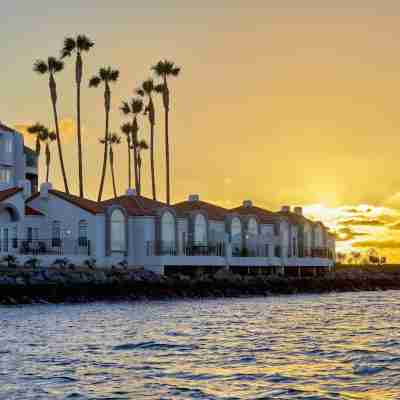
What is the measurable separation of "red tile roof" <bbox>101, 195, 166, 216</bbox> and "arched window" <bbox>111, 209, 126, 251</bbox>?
1620mm

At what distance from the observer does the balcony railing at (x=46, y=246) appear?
2662 inches

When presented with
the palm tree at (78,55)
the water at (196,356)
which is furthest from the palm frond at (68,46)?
the water at (196,356)

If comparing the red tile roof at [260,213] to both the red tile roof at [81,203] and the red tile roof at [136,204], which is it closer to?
the red tile roof at [136,204]

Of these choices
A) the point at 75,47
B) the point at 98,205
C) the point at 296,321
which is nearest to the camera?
the point at 296,321

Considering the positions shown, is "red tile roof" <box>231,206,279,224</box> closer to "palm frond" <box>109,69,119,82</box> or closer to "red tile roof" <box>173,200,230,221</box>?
"red tile roof" <box>173,200,230,221</box>

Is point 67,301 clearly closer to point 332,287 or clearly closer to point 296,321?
point 296,321

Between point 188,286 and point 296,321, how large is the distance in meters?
28.7

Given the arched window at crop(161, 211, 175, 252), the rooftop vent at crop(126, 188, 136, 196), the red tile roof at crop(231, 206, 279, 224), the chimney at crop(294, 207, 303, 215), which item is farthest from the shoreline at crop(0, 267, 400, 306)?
the rooftop vent at crop(126, 188, 136, 196)

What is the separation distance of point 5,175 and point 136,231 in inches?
543

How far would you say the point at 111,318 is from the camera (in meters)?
42.6

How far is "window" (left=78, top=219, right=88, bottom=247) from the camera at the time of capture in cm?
7169

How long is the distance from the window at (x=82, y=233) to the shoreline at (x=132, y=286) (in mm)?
4368

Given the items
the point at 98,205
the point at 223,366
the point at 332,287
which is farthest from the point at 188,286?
the point at 223,366

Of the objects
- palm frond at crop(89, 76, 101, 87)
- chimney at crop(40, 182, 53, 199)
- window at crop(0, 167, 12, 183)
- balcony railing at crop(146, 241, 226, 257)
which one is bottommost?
balcony railing at crop(146, 241, 226, 257)
